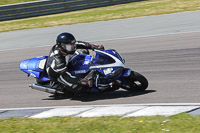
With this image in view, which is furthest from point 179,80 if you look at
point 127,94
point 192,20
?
point 192,20

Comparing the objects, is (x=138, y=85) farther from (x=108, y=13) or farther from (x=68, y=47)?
(x=108, y=13)

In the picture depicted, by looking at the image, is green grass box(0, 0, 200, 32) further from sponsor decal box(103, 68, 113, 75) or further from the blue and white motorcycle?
sponsor decal box(103, 68, 113, 75)

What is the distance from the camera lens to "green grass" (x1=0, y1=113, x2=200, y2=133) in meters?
5.54

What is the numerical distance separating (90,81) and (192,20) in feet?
28.2

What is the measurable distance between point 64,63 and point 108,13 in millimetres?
11793

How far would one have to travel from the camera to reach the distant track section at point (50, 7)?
21.1m

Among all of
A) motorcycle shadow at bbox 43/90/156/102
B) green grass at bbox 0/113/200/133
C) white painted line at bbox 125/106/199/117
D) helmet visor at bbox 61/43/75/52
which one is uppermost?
helmet visor at bbox 61/43/75/52

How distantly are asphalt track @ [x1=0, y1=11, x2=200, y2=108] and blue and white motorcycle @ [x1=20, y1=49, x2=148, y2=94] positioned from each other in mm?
230

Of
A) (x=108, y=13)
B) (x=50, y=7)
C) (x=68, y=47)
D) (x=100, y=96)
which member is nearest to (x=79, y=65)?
(x=68, y=47)

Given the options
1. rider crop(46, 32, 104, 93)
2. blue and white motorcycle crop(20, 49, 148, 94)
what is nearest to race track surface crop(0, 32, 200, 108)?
blue and white motorcycle crop(20, 49, 148, 94)

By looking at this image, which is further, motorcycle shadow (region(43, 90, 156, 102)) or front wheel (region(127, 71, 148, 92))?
motorcycle shadow (region(43, 90, 156, 102))

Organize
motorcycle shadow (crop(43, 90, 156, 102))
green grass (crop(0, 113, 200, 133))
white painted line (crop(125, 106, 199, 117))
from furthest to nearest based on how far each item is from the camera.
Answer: motorcycle shadow (crop(43, 90, 156, 102)) → white painted line (crop(125, 106, 199, 117)) → green grass (crop(0, 113, 200, 133))

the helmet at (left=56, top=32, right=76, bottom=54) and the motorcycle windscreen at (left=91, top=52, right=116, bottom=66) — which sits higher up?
the helmet at (left=56, top=32, right=76, bottom=54)

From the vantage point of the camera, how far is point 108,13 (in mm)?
19141
